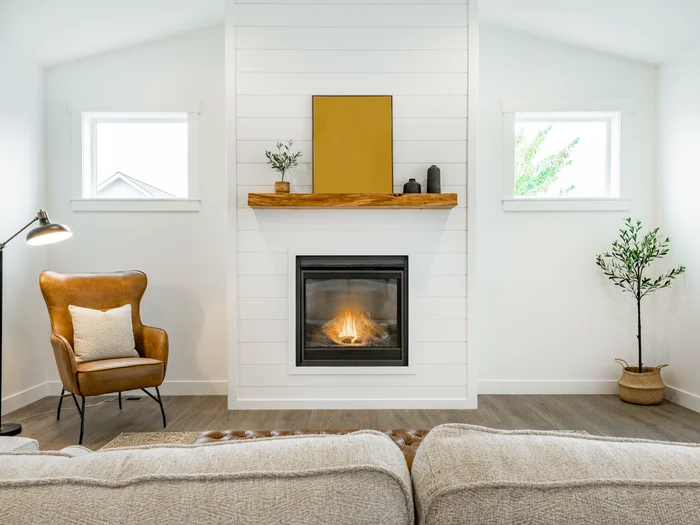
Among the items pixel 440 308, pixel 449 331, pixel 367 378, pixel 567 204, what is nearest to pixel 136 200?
pixel 367 378

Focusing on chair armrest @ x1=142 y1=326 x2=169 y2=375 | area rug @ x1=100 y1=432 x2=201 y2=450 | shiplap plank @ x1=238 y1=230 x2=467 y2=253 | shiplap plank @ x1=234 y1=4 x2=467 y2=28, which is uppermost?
shiplap plank @ x1=234 y1=4 x2=467 y2=28

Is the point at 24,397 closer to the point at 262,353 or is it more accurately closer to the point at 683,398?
the point at 262,353

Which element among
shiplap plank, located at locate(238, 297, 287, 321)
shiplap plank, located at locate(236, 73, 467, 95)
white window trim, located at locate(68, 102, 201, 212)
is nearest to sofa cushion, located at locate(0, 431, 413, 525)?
shiplap plank, located at locate(238, 297, 287, 321)

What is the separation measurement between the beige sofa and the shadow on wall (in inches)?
150

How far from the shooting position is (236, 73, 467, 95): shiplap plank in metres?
4.00

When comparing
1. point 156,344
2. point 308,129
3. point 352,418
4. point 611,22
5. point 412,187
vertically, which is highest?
point 611,22

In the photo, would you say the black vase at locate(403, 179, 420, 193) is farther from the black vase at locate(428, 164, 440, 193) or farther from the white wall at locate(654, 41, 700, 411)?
the white wall at locate(654, 41, 700, 411)

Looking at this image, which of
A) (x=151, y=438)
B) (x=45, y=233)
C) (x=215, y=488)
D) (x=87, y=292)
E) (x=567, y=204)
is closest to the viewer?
(x=215, y=488)

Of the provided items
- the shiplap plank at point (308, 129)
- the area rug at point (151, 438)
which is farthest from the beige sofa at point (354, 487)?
the shiplap plank at point (308, 129)

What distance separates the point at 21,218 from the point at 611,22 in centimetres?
476

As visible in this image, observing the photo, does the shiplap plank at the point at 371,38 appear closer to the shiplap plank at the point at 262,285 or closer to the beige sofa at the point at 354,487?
the shiplap plank at the point at 262,285

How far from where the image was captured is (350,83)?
402cm

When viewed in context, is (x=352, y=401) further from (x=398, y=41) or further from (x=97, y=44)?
(x=97, y=44)

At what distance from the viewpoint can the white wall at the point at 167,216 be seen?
14.6 ft
